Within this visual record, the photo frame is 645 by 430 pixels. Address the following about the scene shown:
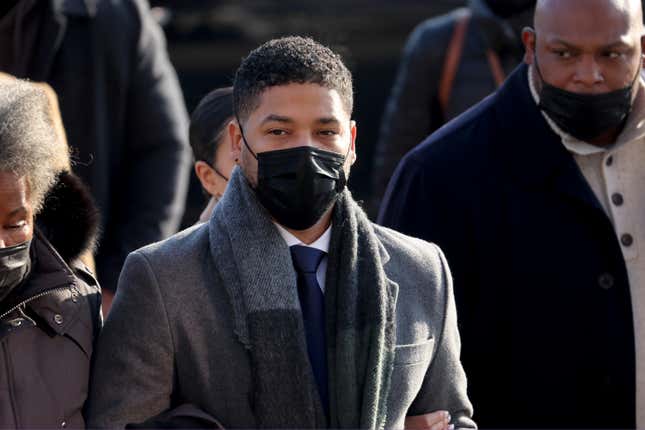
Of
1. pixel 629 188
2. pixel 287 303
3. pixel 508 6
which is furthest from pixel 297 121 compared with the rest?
pixel 508 6

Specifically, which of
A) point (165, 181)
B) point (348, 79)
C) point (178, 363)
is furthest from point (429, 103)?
point (178, 363)

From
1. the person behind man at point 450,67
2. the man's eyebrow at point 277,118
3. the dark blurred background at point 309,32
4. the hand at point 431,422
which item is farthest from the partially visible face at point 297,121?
the dark blurred background at point 309,32

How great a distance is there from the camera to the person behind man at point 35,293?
3.60m

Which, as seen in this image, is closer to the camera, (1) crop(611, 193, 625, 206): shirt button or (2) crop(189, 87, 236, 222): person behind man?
(1) crop(611, 193, 625, 206): shirt button

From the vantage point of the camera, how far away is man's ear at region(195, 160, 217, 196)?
4852 millimetres

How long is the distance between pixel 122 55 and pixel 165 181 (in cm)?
47

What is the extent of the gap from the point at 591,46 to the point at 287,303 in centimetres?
147

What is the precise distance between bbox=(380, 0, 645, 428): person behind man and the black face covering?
1.49 meters

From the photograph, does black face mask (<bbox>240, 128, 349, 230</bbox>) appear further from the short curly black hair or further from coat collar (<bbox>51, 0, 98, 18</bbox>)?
coat collar (<bbox>51, 0, 98, 18</bbox>)

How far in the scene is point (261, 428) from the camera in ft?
11.7

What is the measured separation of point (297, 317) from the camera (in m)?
3.60

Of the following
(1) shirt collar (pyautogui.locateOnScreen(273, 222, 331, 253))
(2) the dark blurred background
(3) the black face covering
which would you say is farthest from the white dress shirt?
(2) the dark blurred background

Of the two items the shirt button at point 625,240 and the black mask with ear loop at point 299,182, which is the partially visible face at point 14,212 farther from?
the shirt button at point 625,240

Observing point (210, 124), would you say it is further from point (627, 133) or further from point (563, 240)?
point (627, 133)
